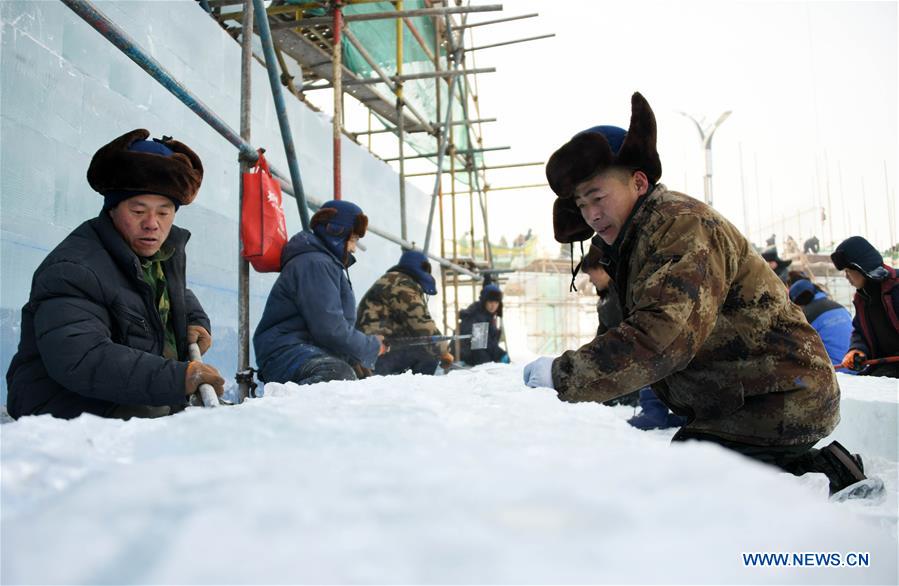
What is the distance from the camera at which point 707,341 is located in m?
1.57

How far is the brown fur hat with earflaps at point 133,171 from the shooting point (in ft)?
5.64

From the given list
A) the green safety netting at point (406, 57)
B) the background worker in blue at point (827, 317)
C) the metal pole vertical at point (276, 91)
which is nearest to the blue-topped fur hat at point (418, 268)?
the metal pole vertical at point (276, 91)

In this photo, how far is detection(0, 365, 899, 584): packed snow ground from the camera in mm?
405

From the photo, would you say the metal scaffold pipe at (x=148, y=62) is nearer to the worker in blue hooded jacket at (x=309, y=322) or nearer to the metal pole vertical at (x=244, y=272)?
the metal pole vertical at (x=244, y=272)

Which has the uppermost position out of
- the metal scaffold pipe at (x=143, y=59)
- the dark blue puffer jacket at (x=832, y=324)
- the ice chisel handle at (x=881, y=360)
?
the metal scaffold pipe at (x=143, y=59)

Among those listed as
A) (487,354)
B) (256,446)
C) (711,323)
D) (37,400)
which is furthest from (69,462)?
(487,354)

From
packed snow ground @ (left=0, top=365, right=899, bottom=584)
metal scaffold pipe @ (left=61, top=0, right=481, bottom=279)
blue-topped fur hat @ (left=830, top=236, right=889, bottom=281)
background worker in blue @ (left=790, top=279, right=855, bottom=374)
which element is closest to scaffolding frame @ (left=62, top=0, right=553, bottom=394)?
metal scaffold pipe @ (left=61, top=0, right=481, bottom=279)

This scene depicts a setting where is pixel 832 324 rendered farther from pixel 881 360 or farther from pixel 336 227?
pixel 336 227

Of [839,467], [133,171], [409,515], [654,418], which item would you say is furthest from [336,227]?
[409,515]

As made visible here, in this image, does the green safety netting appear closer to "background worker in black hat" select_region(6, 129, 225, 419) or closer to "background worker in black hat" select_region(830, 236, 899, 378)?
"background worker in black hat" select_region(6, 129, 225, 419)

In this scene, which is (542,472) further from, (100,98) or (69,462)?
(100,98)

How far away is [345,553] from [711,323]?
1.21m

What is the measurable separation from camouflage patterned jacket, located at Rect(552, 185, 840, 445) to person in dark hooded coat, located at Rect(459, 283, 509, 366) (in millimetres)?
6057

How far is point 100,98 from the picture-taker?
2883 millimetres
